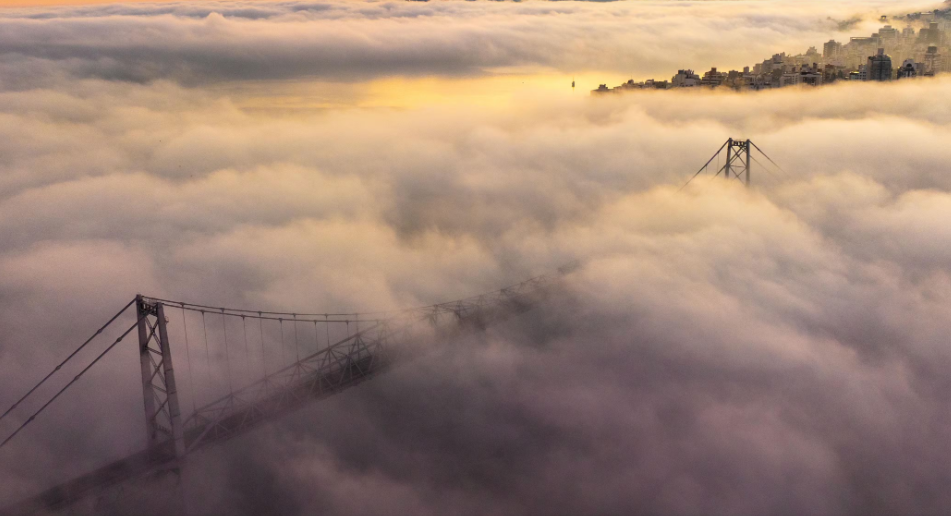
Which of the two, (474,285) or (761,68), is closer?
(474,285)

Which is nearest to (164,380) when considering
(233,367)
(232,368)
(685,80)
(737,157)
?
(232,368)

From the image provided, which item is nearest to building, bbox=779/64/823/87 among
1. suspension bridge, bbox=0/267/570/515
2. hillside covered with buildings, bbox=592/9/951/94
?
hillside covered with buildings, bbox=592/9/951/94

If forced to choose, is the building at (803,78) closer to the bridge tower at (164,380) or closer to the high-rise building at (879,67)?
the high-rise building at (879,67)

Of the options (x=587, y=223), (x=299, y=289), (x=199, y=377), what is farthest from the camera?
(x=587, y=223)

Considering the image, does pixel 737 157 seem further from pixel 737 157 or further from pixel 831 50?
pixel 831 50

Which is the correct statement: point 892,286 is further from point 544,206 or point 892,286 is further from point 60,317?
point 60,317

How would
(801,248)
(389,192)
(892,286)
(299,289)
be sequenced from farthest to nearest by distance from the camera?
(389,192) → (299,289) → (801,248) → (892,286)

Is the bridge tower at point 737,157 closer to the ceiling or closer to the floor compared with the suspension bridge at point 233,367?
closer to the ceiling

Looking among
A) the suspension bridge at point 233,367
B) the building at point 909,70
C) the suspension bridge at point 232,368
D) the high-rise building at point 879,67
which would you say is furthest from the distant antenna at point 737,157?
the building at point 909,70

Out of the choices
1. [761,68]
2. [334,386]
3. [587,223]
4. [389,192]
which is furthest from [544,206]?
[334,386]
